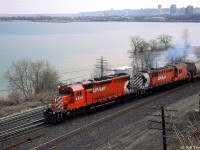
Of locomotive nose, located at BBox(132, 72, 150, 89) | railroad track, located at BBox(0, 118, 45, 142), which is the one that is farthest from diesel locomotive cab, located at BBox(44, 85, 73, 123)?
locomotive nose, located at BBox(132, 72, 150, 89)

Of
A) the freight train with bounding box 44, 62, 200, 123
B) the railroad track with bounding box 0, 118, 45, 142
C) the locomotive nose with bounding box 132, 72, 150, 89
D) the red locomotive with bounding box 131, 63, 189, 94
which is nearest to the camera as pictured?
the railroad track with bounding box 0, 118, 45, 142

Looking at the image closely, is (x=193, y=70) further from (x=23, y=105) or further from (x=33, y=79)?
(x=33, y=79)

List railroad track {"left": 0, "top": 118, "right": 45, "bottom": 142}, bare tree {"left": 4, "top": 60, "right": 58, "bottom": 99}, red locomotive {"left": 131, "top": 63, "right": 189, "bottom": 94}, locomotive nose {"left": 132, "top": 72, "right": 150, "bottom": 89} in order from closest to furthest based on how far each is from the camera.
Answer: railroad track {"left": 0, "top": 118, "right": 45, "bottom": 142}
locomotive nose {"left": 132, "top": 72, "right": 150, "bottom": 89}
red locomotive {"left": 131, "top": 63, "right": 189, "bottom": 94}
bare tree {"left": 4, "top": 60, "right": 58, "bottom": 99}

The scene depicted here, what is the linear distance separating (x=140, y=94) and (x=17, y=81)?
32.4 meters

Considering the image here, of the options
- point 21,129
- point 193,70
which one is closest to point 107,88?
point 21,129

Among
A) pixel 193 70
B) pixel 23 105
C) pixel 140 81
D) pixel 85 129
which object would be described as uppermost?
pixel 140 81

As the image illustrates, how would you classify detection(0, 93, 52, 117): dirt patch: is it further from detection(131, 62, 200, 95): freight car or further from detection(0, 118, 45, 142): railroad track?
detection(131, 62, 200, 95): freight car

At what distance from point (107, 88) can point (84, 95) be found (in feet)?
11.0

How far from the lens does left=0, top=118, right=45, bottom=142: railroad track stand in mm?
22359

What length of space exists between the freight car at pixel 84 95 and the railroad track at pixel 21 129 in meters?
0.89

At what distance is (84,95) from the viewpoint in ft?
90.2

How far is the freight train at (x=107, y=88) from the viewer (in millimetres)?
25703

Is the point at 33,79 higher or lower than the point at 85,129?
lower

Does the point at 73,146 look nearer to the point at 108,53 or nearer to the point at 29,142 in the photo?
the point at 29,142
